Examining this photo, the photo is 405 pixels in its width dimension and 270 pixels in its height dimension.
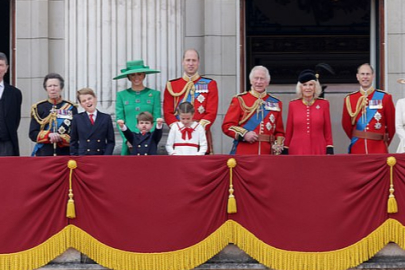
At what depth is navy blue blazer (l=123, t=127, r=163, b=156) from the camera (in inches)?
589

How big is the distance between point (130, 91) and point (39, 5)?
306 cm

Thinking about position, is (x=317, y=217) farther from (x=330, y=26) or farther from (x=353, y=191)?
(x=330, y=26)

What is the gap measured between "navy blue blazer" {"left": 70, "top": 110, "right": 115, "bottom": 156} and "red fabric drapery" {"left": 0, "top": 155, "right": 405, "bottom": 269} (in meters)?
0.80

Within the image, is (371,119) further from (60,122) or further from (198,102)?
(60,122)

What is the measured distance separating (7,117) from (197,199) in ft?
8.61

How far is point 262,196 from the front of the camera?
14.1 m

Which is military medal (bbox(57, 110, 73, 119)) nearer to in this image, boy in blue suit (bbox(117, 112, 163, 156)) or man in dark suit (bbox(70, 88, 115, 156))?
man in dark suit (bbox(70, 88, 115, 156))

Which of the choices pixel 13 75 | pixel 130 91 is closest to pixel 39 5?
pixel 13 75

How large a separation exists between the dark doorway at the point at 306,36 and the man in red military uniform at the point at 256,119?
2.91 metres

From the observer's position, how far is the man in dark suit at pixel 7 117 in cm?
1540

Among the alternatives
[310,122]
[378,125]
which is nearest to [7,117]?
[310,122]

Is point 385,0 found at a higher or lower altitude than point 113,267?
higher

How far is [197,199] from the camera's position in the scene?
1411 cm

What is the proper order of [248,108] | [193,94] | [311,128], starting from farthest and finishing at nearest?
[193,94] → [248,108] → [311,128]
